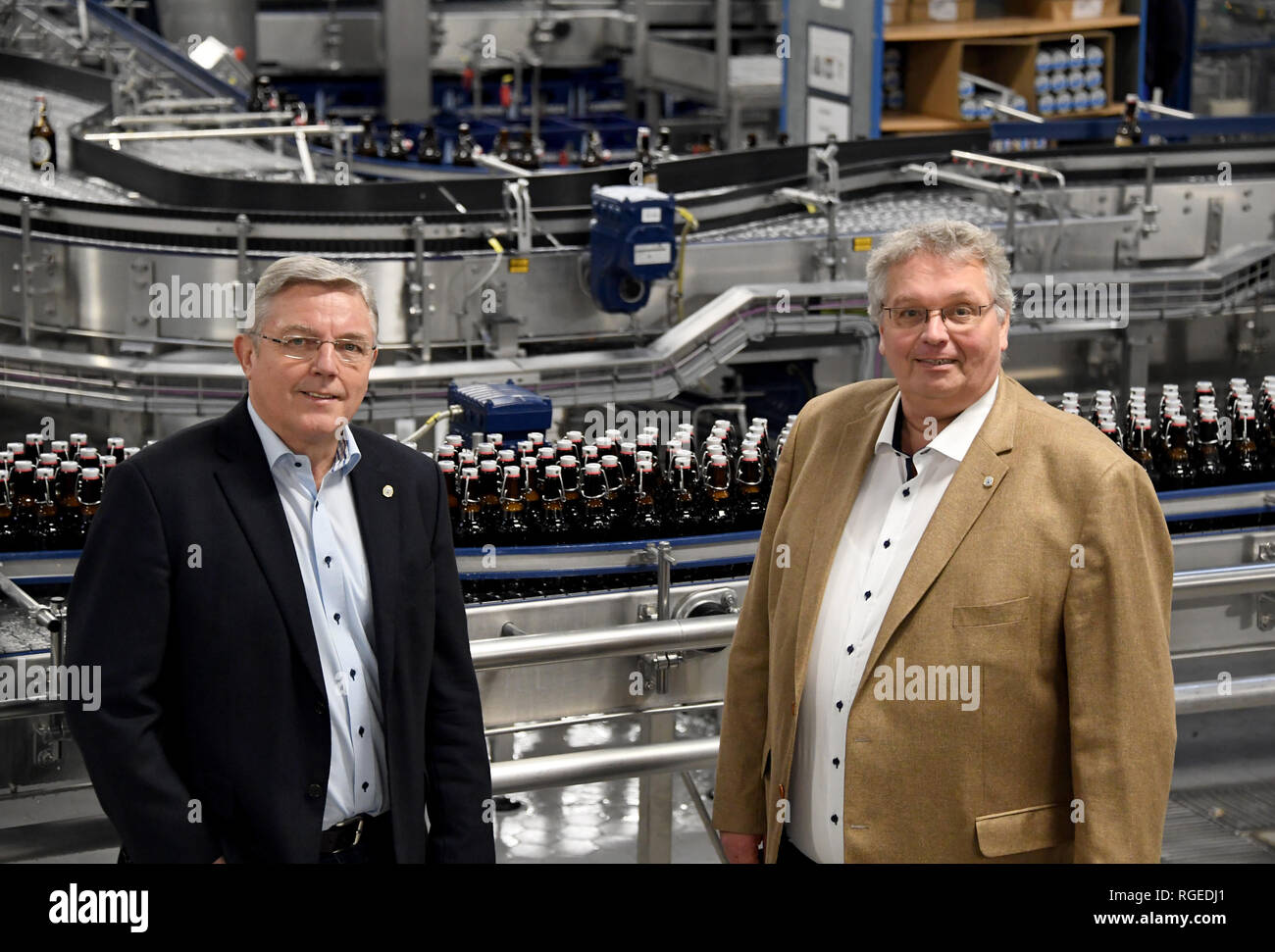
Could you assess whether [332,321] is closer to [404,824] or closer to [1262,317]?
[404,824]

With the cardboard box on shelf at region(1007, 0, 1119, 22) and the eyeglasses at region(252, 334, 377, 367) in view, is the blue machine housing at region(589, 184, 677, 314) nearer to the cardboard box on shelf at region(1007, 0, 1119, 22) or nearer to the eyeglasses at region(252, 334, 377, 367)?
the eyeglasses at region(252, 334, 377, 367)

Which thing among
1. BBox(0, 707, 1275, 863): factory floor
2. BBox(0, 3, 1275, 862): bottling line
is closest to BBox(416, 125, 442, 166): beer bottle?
BBox(0, 3, 1275, 862): bottling line

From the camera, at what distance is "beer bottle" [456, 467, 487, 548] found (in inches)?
125

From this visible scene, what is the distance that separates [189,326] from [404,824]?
2792mm

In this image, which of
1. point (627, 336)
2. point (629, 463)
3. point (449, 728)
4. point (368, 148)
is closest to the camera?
Result: point (449, 728)

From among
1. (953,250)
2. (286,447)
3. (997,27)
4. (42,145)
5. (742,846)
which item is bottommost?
(742,846)

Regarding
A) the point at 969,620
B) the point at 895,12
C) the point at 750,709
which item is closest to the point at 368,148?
the point at 895,12

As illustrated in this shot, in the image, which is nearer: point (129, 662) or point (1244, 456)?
point (129, 662)

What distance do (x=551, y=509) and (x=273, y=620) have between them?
1504 millimetres

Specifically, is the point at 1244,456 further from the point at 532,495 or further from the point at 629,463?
the point at 532,495

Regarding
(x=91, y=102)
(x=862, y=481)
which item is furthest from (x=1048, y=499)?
(x=91, y=102)

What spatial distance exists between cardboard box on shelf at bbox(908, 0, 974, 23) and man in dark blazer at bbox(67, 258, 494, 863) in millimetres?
6523

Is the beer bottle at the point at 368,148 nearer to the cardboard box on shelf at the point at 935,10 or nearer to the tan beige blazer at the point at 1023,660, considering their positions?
the cardboard box on shelf at the point at 935,10

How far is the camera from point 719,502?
132 inches
